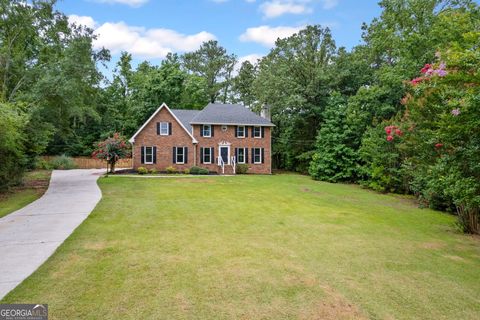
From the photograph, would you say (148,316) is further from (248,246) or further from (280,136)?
(280,136)

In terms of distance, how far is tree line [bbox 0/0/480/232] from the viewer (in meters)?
7.68

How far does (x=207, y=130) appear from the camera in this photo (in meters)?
27.7

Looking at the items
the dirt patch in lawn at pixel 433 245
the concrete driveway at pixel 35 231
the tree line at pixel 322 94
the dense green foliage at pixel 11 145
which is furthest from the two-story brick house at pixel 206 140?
the dirt patch in lawn at pixel 433 245

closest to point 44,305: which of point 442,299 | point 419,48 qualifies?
point 442,299

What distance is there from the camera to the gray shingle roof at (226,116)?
27.6m

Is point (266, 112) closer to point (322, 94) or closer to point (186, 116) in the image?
point (322, 94)

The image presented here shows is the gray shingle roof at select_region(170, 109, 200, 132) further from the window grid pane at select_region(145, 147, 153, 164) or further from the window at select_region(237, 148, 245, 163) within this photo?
the window at select_region(237, 148, 245, 163)

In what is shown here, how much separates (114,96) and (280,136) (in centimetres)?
2262

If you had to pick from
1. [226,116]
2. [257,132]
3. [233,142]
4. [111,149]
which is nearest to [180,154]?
[233,142]

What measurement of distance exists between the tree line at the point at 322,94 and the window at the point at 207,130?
23.1 ft

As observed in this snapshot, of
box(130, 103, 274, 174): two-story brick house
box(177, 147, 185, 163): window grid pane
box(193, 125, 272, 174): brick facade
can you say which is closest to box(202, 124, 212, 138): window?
box(130, 103, 274, 174): two-story brick house

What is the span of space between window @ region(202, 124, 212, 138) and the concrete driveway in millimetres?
16018

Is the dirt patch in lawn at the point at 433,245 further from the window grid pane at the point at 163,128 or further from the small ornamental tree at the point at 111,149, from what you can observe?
the window grid pane at the point at 163,128

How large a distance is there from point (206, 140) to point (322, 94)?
1265cm
